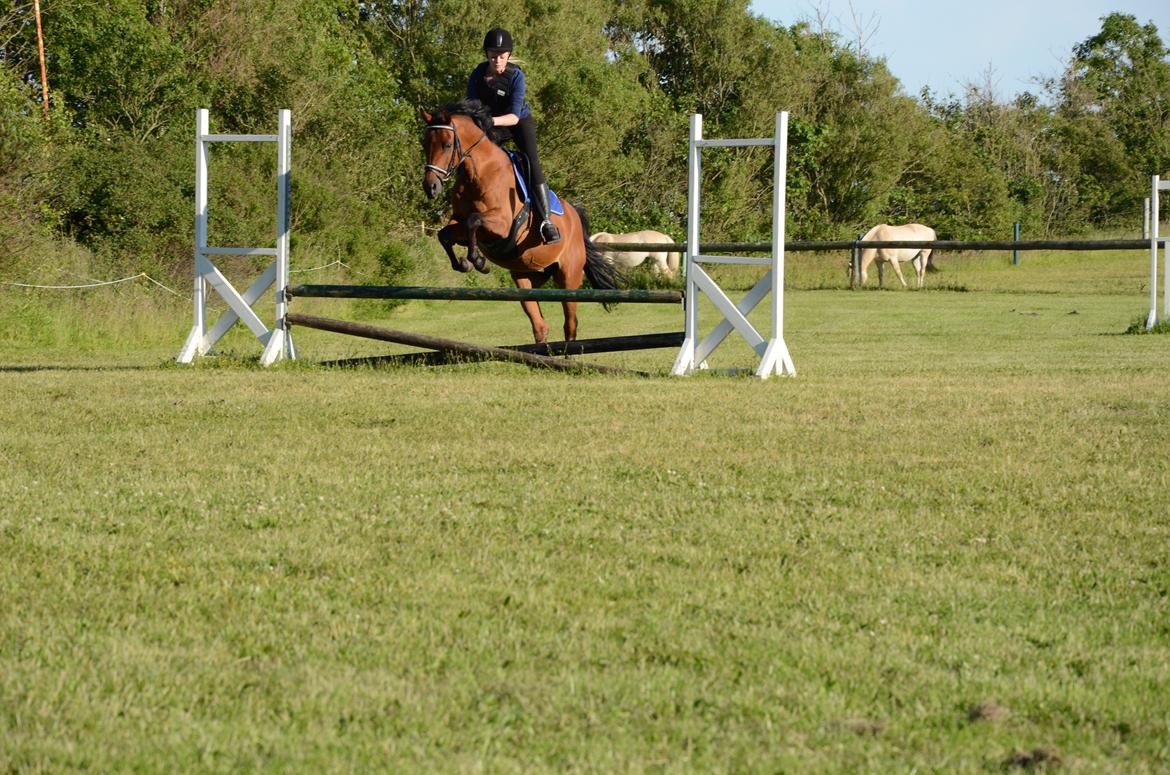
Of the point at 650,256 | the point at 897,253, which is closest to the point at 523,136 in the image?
the point at 650,256

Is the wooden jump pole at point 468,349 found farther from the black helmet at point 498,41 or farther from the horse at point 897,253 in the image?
the horse at point 897,253

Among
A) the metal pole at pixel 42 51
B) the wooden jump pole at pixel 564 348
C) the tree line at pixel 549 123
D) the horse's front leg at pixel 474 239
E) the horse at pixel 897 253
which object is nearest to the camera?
the wooden jump pole at pixel 564 348

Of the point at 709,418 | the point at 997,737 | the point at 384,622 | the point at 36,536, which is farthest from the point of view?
the point at 709,418

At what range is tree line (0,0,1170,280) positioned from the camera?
22.6 m

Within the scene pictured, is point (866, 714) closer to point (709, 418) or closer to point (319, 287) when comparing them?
point (709, 418)

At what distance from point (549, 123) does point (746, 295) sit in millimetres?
27133

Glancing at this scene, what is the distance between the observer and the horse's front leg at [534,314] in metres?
13.2

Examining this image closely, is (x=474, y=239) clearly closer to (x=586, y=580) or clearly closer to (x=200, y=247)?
(x=200, y=247)

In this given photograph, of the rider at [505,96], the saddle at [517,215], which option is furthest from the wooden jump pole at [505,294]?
the rider at [505,96]

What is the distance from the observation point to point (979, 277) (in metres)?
34.5

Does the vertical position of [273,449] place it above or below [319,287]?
below

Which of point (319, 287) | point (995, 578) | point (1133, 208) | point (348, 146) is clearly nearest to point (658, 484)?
point (995, 578)

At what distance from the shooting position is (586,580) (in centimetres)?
476

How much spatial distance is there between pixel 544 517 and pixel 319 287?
7.19 m
